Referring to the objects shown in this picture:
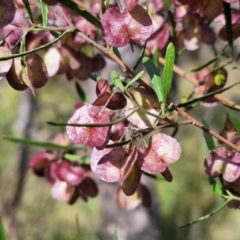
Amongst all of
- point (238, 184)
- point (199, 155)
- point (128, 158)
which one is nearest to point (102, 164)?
point (128, 158)

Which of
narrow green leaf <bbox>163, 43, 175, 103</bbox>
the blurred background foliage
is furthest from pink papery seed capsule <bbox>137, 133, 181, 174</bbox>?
the blurred background foliage

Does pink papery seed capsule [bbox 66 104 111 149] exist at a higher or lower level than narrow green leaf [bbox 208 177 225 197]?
higher

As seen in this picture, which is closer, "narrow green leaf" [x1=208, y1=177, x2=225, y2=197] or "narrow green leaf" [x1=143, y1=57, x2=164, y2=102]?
"narrow green leaf" [x1=143, y1=57, x2=164, y2=102]

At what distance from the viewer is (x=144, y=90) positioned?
453 millimetres

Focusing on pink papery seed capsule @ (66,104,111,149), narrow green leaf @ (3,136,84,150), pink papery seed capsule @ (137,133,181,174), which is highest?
pink papery seed capsule @ (66,104,111,149)

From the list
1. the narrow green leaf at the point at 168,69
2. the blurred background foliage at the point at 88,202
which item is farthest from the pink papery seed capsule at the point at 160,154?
the blurred background foliage at the point at 88,202

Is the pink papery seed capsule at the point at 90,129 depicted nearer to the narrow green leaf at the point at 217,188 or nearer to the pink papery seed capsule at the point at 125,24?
the pink papery seed capsule at the point at 125,24

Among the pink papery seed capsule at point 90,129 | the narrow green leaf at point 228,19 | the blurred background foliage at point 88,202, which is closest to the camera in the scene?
the pink papery seed capsule at point 90,129

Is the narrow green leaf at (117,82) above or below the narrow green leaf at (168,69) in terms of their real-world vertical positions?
below

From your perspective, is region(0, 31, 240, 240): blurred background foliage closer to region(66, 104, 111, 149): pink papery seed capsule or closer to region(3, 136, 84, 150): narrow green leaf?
region(3, 136, 84, 150): narrow green leaf

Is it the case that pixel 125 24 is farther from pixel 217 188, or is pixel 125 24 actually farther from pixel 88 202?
pixel 88 202

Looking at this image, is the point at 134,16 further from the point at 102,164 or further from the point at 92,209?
the point at 92,209

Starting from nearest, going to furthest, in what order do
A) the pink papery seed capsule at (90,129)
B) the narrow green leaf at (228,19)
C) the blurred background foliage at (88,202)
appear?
the pink papery seed capsule at (90,129), the narrow green leaf at (228,19), the blurred background foliage at (88,202)

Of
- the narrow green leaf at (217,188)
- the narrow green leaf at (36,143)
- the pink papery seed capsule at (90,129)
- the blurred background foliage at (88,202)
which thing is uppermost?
the pink papery seed capsule at (90,129)
